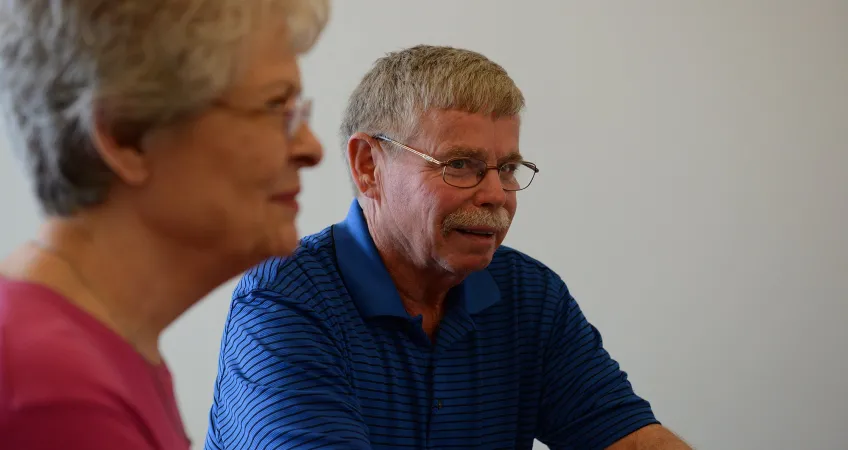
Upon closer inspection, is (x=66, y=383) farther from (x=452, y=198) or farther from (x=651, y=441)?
(x=651, y=441)

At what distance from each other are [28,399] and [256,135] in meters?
0.26

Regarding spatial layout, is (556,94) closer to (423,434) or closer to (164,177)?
(423,434)

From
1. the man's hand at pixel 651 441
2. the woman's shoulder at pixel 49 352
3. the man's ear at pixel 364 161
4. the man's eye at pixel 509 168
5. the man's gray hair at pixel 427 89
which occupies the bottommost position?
Result: the man's hand at pixel 651 441

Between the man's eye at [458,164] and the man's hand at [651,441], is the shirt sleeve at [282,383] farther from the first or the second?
the man's hand at [651,441]

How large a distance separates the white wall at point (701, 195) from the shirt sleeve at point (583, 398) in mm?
1126

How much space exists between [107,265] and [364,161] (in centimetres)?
93

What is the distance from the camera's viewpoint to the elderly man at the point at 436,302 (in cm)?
144

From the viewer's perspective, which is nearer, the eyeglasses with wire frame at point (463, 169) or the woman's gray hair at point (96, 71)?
the woman's gray hair at point (96, 71)

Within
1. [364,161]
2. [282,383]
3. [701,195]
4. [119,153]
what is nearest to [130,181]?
[119,153]

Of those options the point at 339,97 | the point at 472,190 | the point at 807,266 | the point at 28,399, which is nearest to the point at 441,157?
the point at 472,190

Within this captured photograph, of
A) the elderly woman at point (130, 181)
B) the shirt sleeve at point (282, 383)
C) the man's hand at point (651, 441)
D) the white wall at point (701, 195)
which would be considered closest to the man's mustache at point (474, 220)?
the shirt sleeve at point (282, 383)

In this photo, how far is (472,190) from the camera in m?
1.58

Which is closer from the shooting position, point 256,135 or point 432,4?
point 256,135

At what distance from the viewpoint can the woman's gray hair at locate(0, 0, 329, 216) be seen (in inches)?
27.2
